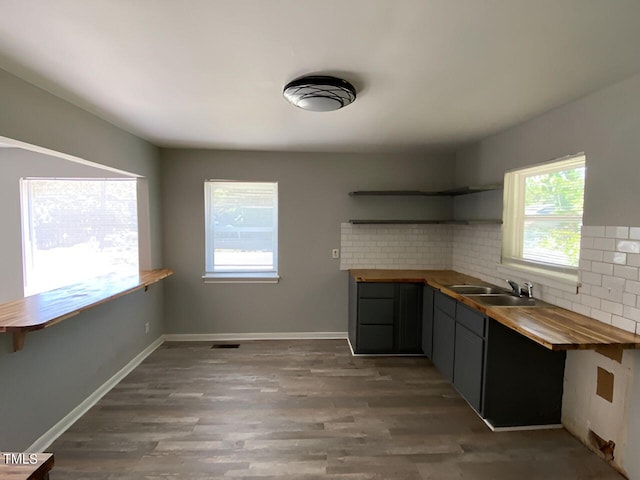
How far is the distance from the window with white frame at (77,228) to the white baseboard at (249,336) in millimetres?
976

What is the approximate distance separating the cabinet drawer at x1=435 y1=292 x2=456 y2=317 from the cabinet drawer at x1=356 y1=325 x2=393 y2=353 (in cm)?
63

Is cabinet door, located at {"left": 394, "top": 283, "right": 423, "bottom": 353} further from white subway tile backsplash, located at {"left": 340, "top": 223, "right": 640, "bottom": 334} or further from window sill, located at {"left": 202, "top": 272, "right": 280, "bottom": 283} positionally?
window sill, located at {"left": 202, "top": 272, "right": 280, "bottom": 283}

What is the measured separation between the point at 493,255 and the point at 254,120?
2.55 meters

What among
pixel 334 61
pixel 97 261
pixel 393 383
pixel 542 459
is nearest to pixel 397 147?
pixel 334 61

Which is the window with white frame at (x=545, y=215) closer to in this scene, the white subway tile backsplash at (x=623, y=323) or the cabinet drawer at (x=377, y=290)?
the white subway tile backsplash at (x=623, y=323)

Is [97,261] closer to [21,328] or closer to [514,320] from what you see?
[21,328]

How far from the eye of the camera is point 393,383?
2818 mm

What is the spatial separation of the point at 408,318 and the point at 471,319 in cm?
99

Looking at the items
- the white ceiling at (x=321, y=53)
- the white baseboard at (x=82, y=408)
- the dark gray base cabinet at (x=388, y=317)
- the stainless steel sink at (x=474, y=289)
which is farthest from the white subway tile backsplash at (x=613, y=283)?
the white baseboard at (x=82, y=408)

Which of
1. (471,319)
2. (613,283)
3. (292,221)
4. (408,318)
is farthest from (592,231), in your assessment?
(292,221)

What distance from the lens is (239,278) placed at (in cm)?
373

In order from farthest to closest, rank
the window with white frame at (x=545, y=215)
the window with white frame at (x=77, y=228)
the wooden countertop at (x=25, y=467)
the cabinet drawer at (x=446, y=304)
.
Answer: the window with white frame at (x=77, y=228) < the cabinet drawer at (x=446, y=304) < the window with white frame at (x=545, y=215) < the wooden countertop at (x=25, y=467)

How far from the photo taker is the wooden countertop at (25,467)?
0.84 metres

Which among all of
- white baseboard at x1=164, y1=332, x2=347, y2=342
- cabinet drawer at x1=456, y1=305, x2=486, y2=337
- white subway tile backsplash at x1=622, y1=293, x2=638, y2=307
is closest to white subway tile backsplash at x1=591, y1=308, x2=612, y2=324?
white subway tile backsplash at x1=622, y1=293, x2=638, y2=307
